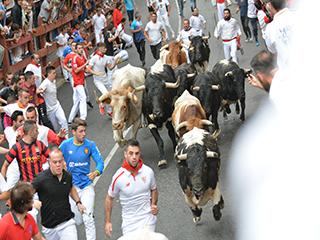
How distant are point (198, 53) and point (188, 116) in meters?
4.33

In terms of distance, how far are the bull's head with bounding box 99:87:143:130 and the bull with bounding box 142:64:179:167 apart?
0.31 meters

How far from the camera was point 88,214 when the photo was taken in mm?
8367

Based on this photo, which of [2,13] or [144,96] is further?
[2,13]

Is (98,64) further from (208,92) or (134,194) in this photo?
(134,194)

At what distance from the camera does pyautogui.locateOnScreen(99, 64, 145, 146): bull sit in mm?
12555

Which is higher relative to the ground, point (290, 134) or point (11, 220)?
point (290, 134)

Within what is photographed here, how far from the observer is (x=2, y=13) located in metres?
16.9

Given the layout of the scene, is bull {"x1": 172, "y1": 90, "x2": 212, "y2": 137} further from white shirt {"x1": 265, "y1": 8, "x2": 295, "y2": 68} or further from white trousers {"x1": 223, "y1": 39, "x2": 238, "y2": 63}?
white trousers {"x1": 223, "y1": 39, "x2": 238, "y2": 63}

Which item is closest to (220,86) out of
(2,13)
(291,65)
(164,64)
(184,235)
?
(164,64)

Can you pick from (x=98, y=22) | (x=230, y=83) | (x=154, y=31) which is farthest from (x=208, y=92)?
(x=98, y=22)

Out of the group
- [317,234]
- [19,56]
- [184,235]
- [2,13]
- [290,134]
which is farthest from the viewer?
[19,56]

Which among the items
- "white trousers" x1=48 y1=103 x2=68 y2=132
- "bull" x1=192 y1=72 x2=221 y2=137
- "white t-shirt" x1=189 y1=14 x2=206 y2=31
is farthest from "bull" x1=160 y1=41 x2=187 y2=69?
"white t-shirt" x1=189 y1=14 x2=206 y2=31

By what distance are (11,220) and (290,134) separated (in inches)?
148

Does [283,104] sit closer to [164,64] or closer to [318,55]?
[318,55]
